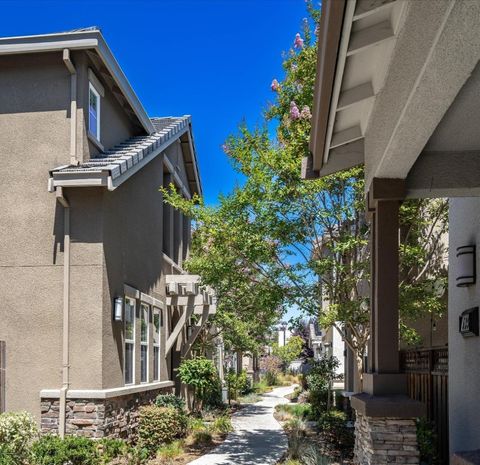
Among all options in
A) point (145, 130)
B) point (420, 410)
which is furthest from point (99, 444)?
point (145, 130)

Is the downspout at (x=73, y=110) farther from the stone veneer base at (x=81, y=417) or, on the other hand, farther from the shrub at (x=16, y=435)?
the shrub at (x=16, y=435)

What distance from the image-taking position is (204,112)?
1992 centimetres

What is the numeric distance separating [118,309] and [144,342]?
281 cm

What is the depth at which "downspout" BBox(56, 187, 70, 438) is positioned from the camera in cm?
949

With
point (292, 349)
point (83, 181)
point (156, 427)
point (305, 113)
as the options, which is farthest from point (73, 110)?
point (292, 349)

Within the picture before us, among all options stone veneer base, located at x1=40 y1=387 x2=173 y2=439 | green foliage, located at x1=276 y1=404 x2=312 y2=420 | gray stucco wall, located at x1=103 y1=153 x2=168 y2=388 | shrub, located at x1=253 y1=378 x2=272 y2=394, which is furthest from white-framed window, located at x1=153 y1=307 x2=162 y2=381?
shrub, located at x1=253 y1=378 x2=272 y2=394

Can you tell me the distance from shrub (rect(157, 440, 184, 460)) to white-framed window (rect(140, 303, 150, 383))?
71.7 inches

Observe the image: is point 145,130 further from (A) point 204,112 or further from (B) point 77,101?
(A) point 204,112

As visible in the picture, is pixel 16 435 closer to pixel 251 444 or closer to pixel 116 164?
pixel 116 164

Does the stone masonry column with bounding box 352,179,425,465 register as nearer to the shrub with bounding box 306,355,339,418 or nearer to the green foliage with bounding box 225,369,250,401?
the shrub with bounding box 306,355,339,418

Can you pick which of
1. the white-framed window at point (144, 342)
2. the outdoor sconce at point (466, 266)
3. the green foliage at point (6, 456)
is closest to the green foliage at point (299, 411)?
the white-framed window at point (144, 342)

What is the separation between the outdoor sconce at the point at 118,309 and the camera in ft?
33.9

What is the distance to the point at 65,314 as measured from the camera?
9789 mm

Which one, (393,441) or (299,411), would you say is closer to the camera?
(393,441)
